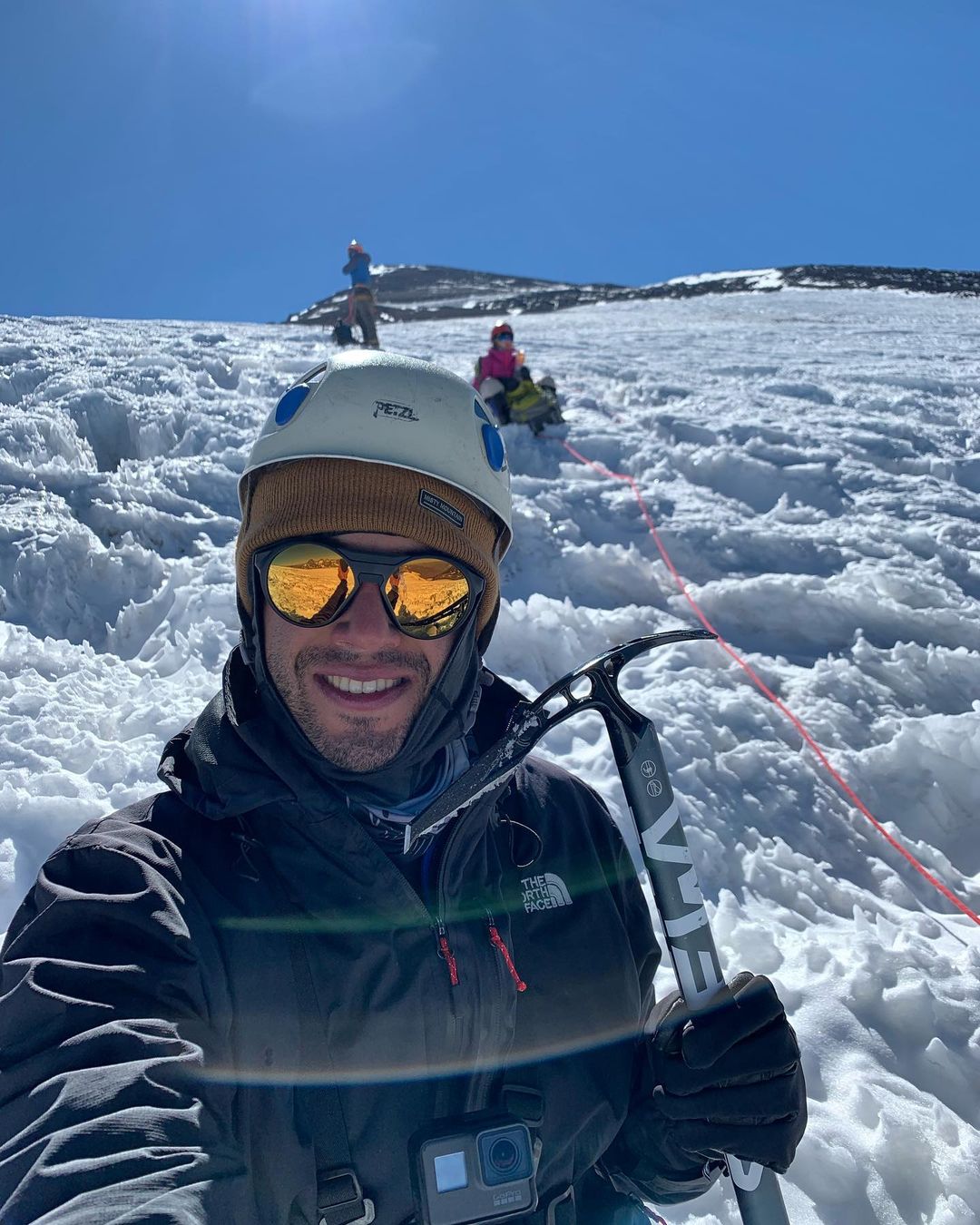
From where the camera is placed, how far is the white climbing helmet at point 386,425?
207 cm

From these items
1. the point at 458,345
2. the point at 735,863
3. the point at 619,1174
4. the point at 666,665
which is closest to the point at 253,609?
the point at 619,1174

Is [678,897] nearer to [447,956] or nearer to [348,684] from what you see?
[447,956]

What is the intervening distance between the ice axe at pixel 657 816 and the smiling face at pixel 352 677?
0.77 ft

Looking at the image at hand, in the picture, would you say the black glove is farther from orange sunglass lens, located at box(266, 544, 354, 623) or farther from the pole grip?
orange sunglass lens, located at box(266, 544, 354, 623)

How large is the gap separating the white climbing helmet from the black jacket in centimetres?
61

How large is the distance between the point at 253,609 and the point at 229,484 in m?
5.01

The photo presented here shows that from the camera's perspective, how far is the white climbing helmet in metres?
2.07

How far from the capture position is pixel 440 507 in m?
2.09

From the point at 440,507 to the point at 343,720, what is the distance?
586 mm

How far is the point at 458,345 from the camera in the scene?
49.7ft

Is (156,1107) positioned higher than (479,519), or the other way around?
(479,519)

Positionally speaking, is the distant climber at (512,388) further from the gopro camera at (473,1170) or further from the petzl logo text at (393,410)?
the gopro camera at (473,1170)

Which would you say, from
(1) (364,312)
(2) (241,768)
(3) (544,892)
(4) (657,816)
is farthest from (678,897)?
Result: (1) (364,312)

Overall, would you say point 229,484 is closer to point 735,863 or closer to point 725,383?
point 735,863
